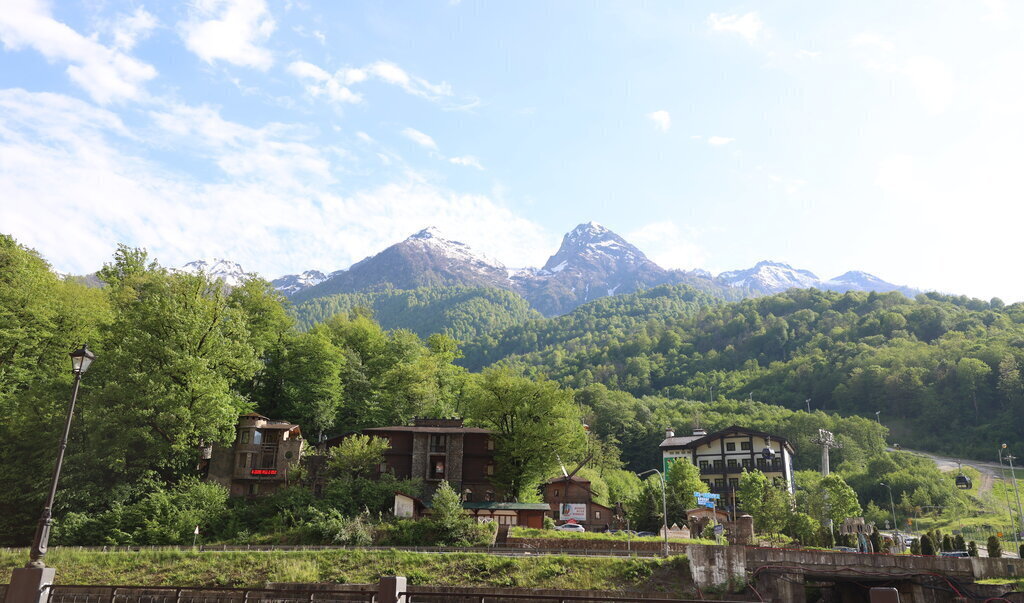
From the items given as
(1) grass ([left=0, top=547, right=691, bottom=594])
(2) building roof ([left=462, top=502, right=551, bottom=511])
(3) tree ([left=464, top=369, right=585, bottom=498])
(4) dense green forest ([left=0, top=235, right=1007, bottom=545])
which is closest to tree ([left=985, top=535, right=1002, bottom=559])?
(1) grass ([left=0, top=547, right=691, bottom=594])

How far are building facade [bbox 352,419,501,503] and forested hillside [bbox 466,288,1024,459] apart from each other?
104352 mm

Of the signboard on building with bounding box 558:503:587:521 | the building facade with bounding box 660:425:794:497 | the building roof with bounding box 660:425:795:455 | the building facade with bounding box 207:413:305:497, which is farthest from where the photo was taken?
the building roof with bounding box 660:425:795:455

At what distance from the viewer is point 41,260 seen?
226 ft

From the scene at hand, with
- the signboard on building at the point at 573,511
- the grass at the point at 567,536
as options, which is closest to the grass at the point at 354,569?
the grass at the point at 567,536

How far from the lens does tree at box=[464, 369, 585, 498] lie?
2459 inches

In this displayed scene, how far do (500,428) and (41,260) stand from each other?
169 feet

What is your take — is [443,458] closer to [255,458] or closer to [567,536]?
[255,458]

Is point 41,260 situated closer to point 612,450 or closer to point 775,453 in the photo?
point 612,450

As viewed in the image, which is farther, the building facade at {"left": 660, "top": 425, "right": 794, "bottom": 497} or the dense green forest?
the building facade at {"left": 660, "top": 425, "right": 794, "bottom": 497}

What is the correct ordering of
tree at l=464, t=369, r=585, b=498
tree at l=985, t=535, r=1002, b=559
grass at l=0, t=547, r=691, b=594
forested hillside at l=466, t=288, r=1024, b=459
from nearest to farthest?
grass at l=0, t=547, r=691, b=594, tree at l=985, t=535, r=1002, b=559, tree at l=464, t=369, r=585, b=498, forested hillside at l=466, t=288, r=1024, b=459

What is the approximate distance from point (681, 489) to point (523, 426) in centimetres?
2129

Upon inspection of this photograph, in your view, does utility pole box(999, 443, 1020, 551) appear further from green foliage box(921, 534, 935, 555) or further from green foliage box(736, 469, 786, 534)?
green foliage box(736, 469, 786, 534)

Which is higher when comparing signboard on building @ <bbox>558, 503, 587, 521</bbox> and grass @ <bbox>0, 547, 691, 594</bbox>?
signboard on building @ <bbox>558, 503, 587, 521</bbox>

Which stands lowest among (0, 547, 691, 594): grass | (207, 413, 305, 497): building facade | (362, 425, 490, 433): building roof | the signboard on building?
(0, 547, 691, 594): grass
